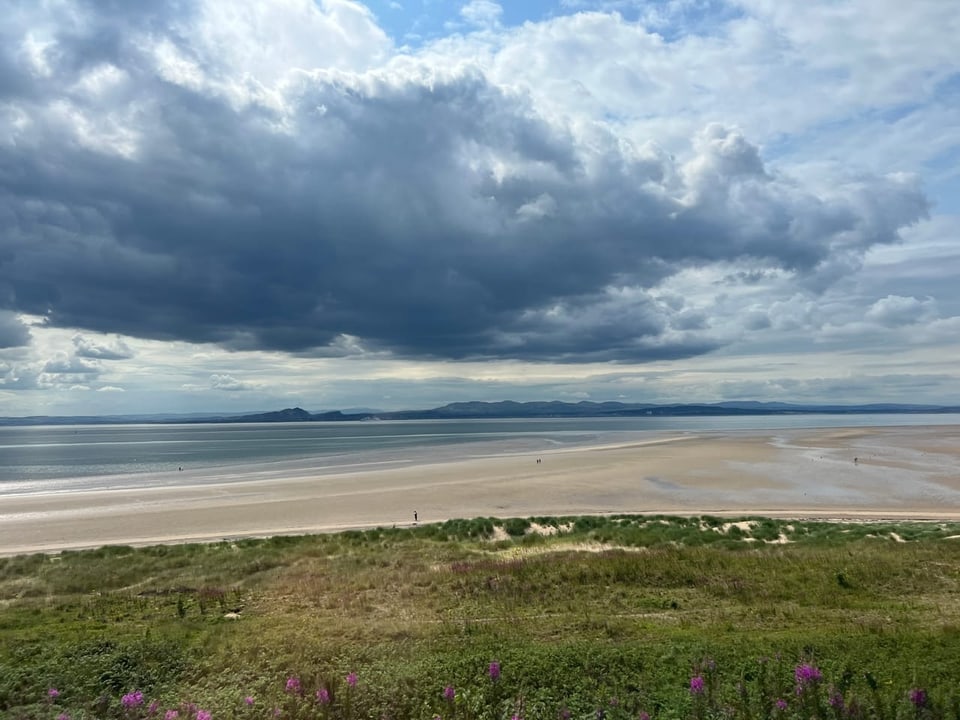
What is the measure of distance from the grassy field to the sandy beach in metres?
14.7

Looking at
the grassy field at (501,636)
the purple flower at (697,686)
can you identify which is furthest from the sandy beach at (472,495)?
the purple flower at (697,686)

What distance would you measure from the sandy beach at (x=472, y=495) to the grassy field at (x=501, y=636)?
48.2 ft

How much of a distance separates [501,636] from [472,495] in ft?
110

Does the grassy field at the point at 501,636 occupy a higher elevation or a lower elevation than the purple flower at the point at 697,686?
lower

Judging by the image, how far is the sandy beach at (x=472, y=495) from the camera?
3325 centimetres

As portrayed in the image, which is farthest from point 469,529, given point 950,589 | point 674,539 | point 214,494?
point 214,494

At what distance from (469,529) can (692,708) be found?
20.1 m

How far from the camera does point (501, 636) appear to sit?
32.0 feet

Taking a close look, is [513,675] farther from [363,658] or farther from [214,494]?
[214,494]

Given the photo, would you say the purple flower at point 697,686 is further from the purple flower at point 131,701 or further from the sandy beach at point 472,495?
the sandy beach at point 472,495

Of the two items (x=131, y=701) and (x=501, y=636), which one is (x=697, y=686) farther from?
(x=131, y=701)

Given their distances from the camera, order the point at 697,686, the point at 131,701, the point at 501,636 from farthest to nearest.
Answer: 1. the point at 501,636
2. the point at 131,701
3. the point at 697,686

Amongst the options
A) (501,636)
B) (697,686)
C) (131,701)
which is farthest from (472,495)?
(697,686)

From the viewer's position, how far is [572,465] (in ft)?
205
